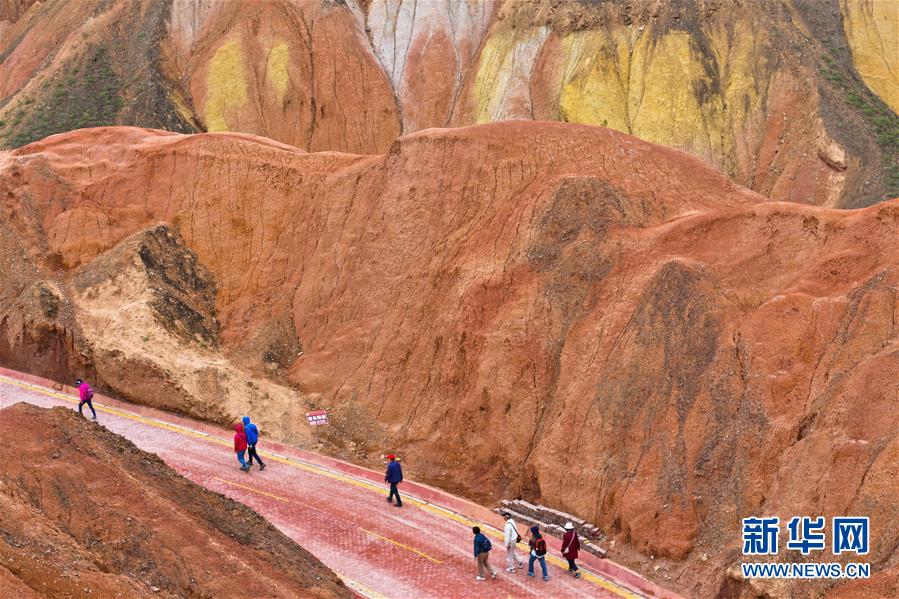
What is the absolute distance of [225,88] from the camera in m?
53.3

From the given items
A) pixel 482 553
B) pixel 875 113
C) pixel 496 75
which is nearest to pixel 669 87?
pixel 496 75

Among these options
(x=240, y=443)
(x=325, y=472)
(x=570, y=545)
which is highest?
(x=240, y=443)

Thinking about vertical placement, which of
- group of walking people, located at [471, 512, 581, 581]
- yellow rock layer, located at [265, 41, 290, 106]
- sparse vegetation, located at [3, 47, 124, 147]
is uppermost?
yellow rock layer, located at [265, 41, 290, 106]

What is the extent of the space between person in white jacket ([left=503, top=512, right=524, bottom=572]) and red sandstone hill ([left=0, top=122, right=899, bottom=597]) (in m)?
2.42

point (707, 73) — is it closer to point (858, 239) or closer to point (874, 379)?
point (858, 239)

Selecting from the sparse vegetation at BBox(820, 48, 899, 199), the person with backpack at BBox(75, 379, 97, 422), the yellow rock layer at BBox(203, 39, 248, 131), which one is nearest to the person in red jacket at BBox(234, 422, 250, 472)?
the person with backpack at BBox(75, 379, 97, 422)

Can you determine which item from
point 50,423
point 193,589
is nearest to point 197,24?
point 50,423

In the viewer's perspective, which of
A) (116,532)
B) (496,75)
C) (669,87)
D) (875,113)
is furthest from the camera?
(496,75)

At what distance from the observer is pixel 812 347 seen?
20.3 metres

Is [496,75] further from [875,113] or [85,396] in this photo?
[85,396]

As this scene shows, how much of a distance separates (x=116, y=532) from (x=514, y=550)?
7056 millimetres

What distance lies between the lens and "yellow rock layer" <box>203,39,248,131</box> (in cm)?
5244

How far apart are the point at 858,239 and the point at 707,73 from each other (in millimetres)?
31576

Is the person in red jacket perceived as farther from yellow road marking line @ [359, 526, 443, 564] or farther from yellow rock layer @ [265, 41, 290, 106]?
yellow rock layer @ [265, 41, 290, 106]
